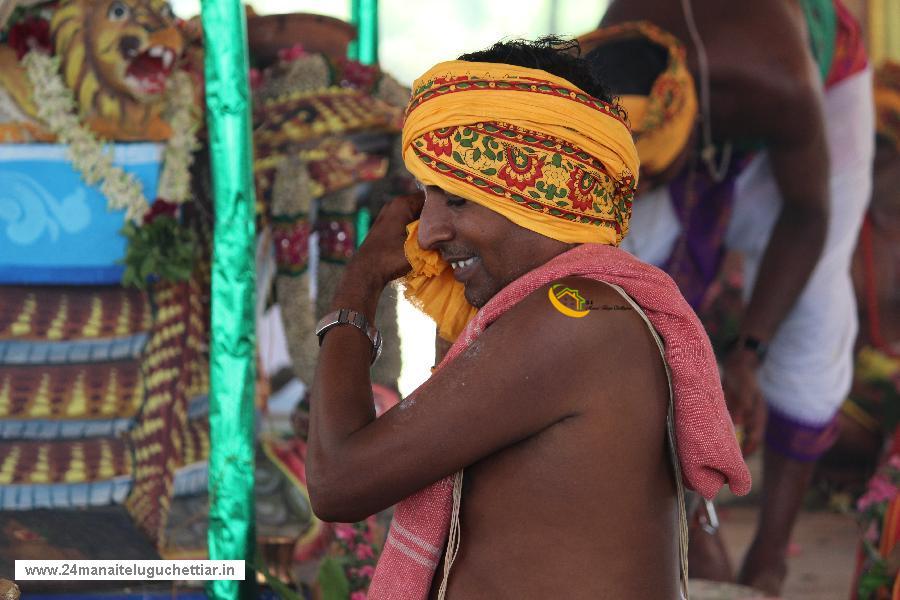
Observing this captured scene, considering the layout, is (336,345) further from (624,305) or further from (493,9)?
(493,9)

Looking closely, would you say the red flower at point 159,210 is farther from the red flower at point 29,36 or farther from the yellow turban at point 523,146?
the yellow turban at point 523,146

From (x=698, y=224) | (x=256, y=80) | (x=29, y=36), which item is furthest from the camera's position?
(x=698, y=224)

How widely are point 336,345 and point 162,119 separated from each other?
4.72 ft

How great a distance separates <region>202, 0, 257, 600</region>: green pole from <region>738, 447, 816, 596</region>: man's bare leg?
242 cm

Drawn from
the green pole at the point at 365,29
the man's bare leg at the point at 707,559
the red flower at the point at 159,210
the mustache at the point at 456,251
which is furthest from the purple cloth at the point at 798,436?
the mustache at the point at 456,251

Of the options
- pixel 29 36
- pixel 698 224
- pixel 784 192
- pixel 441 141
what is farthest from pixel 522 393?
pixel 784 192

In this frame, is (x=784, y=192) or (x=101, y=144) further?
(x=784, y=192)

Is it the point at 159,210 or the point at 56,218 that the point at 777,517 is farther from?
the point at 56,218

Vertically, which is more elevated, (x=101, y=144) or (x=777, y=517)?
(x=101, y=144)

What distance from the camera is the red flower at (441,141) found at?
62.4 inches

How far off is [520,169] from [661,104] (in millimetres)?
1845

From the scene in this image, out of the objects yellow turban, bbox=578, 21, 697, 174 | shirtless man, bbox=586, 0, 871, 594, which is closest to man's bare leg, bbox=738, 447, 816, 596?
shirtless man, bbox=586, 0, 871, 594

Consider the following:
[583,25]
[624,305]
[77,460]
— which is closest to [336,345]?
[624,305]

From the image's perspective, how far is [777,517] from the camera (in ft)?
13.8
